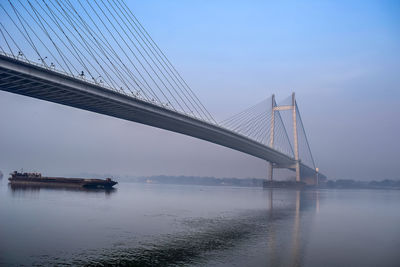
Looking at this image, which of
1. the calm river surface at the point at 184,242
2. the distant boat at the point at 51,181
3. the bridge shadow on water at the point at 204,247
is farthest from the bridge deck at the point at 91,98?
the bridge shadow on water at the point at 204,247

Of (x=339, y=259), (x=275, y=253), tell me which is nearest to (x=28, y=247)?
(x=275, y=253)

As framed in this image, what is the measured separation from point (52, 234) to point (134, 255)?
555 centimetres

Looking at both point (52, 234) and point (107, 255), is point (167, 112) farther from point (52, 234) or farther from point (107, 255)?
point (107, 255)

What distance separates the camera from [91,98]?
116 ft

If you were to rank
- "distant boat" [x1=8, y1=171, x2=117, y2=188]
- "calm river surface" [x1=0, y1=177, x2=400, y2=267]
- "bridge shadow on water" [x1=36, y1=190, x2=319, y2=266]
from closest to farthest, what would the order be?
"bridge shadow on water" [x1=36, y1=190, x2=319, y2=266]
"calm river surface" [x1=0, y1=177, x2=400, y2=267]
"distant boat" [x1=8, y1=171, x2=117, y2=188]

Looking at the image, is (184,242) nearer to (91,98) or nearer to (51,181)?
(91,98)

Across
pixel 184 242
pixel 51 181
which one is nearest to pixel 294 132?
pixel 51 181

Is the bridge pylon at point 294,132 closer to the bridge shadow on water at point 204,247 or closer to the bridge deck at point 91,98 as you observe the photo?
the bridge deck at point 91,98

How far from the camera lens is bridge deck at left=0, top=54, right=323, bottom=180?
28.8 m

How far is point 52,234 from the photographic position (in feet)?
47.2

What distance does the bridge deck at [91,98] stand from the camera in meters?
28.8

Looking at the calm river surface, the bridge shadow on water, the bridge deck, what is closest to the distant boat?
the bridge deck

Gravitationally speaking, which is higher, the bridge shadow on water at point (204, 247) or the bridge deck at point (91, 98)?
the bridge deck at point (91, 98)

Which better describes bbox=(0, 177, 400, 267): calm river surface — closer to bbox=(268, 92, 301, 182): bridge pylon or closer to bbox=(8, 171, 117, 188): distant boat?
bbox=(8, 171, 117, 188): distant boat
